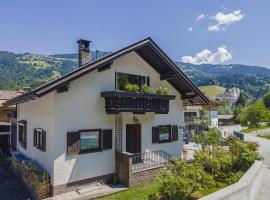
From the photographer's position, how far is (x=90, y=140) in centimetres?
1346

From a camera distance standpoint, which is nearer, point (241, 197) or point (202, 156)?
point (241, 197)

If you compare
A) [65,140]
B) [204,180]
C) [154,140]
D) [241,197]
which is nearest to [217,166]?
[204,180]

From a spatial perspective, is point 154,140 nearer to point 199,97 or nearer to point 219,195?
point 199,97

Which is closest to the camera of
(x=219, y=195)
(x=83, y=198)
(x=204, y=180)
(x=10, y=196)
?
(x=219, y=195)

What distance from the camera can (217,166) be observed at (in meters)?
11.8

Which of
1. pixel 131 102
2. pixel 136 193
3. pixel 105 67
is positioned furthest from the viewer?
pixel 105 67

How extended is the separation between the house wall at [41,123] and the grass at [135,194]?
3.25 m

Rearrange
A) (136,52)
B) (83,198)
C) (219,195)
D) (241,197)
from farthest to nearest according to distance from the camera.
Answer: (136,52) < (83,198) < (241,197) < (219,195)

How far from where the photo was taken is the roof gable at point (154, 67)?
11.7m

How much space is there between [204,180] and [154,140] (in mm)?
7135

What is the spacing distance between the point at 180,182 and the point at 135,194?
4155 millimetres

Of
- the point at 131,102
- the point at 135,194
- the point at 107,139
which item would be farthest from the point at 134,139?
the point at 135,194

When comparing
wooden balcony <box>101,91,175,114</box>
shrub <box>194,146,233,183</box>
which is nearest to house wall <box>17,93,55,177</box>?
→ wooden balcony <box>101,91,175,114</box>

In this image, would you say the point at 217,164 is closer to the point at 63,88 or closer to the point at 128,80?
the point at 128,80
